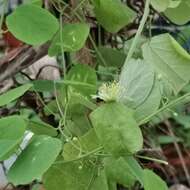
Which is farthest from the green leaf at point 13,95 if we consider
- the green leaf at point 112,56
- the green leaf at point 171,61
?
the green leaf at point 112,56

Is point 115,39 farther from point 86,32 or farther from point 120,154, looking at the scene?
point 120,154

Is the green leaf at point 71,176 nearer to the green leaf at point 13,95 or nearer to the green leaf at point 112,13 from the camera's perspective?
the green leaf at point 13,95

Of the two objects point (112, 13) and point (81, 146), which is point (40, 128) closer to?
point (81, 146)

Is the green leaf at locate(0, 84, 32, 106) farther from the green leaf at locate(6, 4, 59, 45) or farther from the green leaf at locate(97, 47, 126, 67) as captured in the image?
the green leaf at locate(97, 47, 126, 67)

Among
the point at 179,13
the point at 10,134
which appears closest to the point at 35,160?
the point at 10,134

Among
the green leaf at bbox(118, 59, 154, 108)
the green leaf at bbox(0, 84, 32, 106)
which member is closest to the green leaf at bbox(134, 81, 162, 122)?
the green leaf at bbox(118, 59, 154, 108)

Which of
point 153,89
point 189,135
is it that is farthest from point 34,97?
point 189,135
